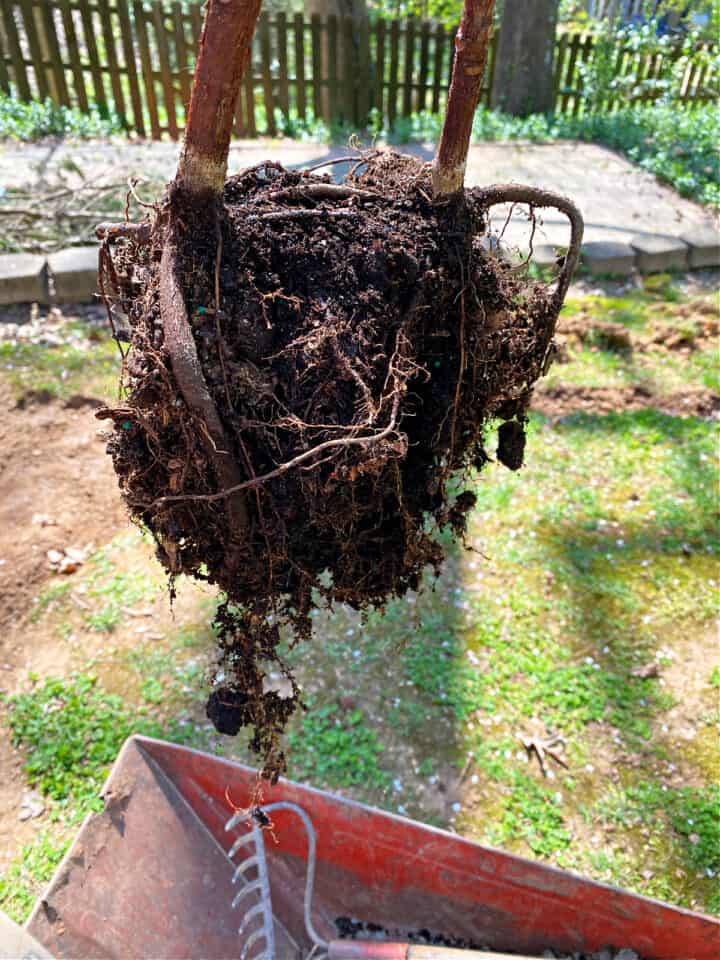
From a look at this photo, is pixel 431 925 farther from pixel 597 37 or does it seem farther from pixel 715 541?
pixel 597 37

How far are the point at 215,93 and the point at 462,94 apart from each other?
440 mm

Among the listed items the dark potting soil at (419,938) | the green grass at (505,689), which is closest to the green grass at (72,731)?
the green grass at (505,689)

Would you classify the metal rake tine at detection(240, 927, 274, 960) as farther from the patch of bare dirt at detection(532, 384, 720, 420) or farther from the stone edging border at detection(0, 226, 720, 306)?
the stone edging border at detection(0, 226, 720, 306)

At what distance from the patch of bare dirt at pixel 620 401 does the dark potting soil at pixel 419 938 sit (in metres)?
2.87

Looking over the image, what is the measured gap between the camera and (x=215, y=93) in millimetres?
1141

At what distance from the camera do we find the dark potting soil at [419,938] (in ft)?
6.16

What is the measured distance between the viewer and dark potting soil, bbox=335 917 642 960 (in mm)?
1879

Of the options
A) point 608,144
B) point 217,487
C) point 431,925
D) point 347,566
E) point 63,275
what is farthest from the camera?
point 608,144

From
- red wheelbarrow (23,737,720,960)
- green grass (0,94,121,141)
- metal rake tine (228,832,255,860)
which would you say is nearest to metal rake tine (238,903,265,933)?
red wheelbarrow (23,737,720,960)

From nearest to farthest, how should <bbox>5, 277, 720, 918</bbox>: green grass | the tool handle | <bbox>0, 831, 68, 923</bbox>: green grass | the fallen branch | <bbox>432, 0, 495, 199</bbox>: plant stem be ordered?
<bbox>432, 0, 495, 199</bbox>: plant stem, the fallen branch, the tool handle, <bbox>0, 831, 68, 923</bbox>: green grass, <bbox>5, 277, 720, 918</bbox>: green grass

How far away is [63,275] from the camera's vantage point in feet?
15.5

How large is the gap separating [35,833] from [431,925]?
137 centimetres

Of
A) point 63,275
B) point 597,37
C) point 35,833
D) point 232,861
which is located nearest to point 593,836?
point 232,861

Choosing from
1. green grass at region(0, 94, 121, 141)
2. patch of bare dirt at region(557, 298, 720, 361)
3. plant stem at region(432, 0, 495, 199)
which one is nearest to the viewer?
plant stem at region(432, 0, 495, 199)
